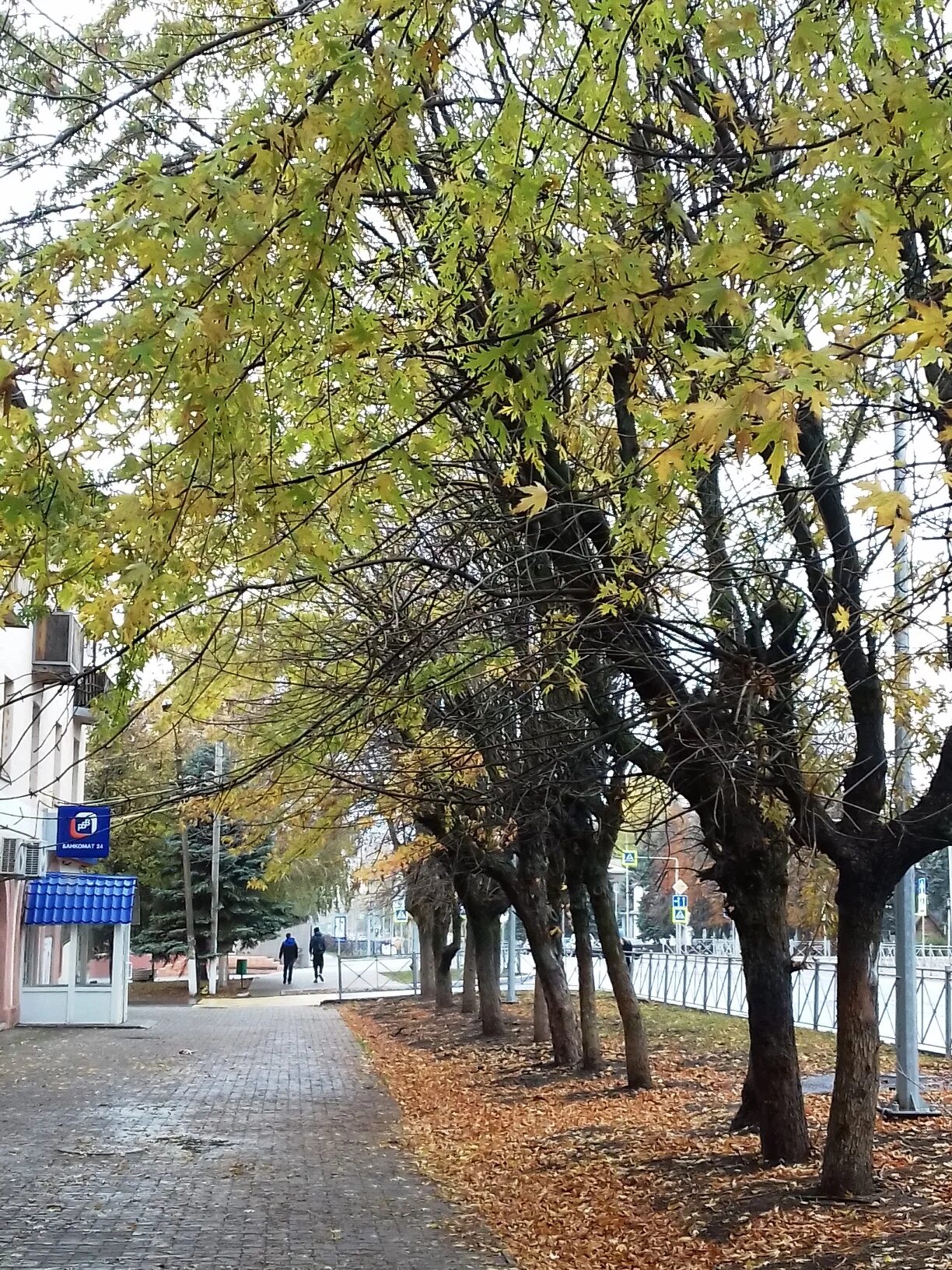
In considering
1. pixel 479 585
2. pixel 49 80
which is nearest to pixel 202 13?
pixel 49 80

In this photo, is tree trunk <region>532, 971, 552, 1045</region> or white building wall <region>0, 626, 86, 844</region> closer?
tree trunk <region>532, 971, 552, 1045</region>

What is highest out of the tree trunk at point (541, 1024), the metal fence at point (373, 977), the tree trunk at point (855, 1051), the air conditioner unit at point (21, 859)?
the air conditioner unit at point (21, 859)

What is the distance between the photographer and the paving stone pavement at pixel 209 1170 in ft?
29.5

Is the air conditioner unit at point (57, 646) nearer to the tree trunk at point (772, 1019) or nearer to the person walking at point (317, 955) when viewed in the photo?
the tree trunk at point (772, 1019)

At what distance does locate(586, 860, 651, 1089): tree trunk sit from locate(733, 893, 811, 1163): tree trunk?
6.16 meters

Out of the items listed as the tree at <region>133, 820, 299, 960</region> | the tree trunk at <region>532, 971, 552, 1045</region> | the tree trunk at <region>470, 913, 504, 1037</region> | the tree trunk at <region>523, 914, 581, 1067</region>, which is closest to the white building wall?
the tree trunk at <region>470, 913, 504, 1037</region>

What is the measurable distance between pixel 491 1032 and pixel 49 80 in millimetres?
21317

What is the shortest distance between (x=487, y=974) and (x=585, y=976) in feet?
26.0

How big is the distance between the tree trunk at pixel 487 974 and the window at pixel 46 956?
10.6 meters

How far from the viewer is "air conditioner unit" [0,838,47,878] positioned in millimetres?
27520

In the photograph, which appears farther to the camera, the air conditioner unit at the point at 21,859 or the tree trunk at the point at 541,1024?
the air conditioner unit at the point at 21,859

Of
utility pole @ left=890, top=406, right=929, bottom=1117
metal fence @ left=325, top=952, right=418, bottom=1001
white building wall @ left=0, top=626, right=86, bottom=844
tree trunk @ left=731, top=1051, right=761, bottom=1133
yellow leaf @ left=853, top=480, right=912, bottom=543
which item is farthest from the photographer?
metal fence @ left=325, top=952, right=418, bottom=1001

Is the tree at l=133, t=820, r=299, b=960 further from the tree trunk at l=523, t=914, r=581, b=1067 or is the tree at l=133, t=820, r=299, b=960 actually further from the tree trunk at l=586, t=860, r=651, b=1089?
the tree trunk at l=586, t=860, r=651, b=1089

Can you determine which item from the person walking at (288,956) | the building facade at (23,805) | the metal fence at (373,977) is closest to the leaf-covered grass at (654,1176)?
the building facade at (23,805)
